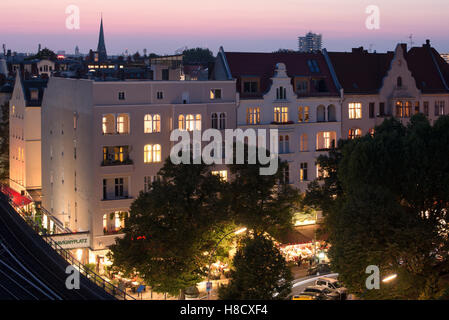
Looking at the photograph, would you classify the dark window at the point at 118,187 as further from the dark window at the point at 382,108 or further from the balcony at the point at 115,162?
the dark window at the point at 382,108

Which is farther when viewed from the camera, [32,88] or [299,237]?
[32,88]

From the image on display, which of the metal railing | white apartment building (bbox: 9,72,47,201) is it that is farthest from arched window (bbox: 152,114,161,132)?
white apartment building (bbox: 9,72,47,201)

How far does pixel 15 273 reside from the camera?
48.9m

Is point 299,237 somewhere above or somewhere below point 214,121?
below

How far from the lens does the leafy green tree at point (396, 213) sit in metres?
38.0

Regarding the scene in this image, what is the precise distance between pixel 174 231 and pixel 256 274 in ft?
36.9

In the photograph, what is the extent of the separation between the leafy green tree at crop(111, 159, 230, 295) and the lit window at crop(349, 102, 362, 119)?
27311 millimetres

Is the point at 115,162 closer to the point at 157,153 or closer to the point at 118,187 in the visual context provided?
the point at 118,187

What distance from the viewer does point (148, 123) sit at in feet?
199

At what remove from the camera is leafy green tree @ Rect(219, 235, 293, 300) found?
36.4 m

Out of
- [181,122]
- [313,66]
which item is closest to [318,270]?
[181,122]

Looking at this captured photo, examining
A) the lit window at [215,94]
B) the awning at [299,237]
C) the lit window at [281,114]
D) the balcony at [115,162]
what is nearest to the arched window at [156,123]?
the balcony at [115,162]
